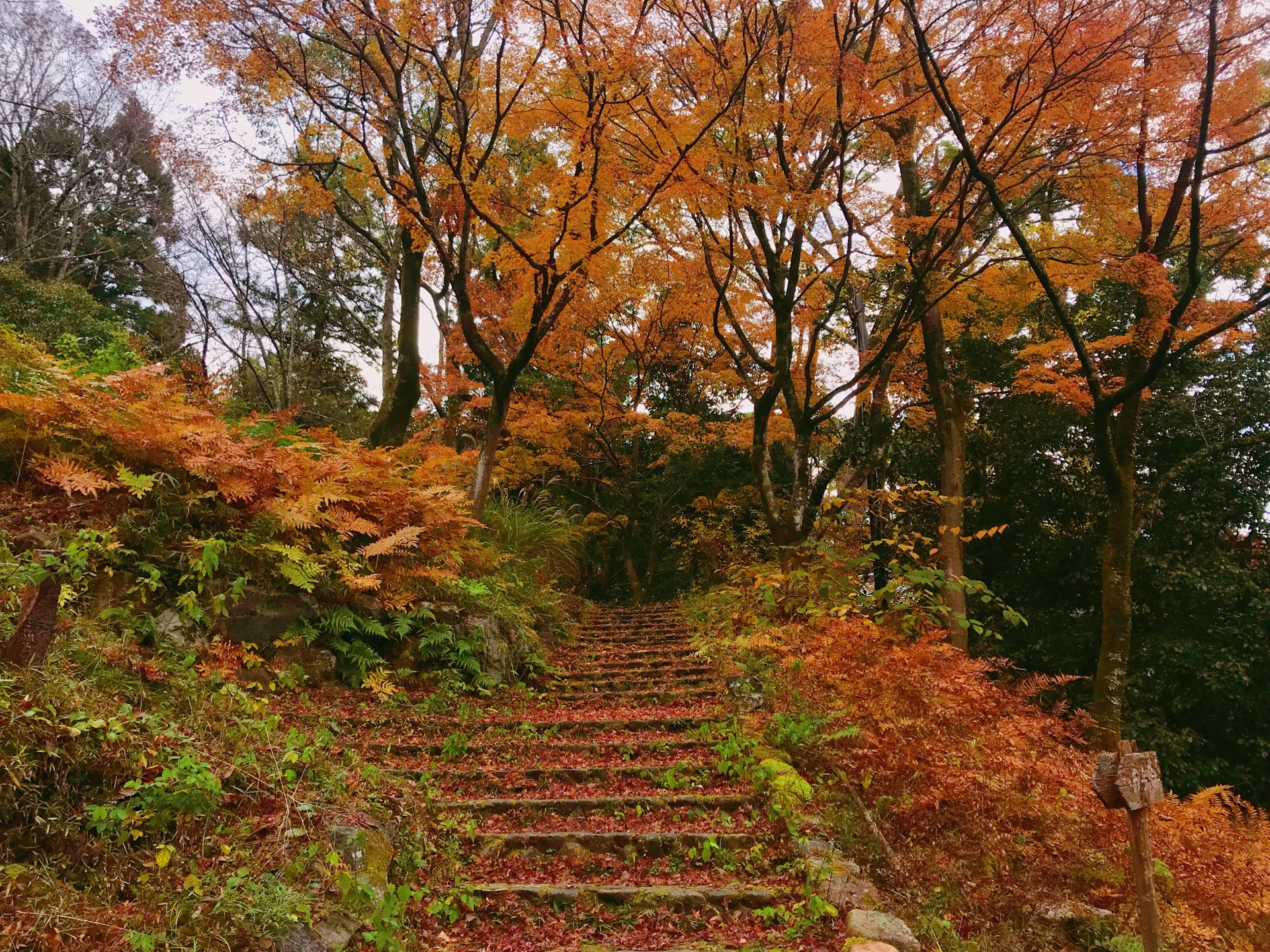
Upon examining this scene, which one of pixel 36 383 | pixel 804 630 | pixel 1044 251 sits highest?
pixel 1044 251

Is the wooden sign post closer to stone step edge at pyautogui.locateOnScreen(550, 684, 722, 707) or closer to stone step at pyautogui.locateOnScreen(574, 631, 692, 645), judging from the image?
stone step edge at pyautogui.locateOnScreen(550, 684, 722, 707)

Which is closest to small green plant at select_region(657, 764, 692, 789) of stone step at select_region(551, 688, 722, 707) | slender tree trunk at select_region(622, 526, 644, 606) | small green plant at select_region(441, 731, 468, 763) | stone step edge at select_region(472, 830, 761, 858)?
stone step edge at select_region(472, 830, 761, 858)

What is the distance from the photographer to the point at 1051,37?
6.21 m

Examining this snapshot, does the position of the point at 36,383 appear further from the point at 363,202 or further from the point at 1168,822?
the point at 363,202

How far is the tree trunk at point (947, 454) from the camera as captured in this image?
843 cm

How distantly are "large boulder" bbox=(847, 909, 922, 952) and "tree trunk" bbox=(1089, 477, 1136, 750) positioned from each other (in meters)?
5.38

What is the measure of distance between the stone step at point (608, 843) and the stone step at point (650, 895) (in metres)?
0.34

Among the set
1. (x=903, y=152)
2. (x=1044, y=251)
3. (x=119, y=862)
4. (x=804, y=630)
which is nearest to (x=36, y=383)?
(x=119, y=862)

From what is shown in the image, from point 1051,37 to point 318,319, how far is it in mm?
17330

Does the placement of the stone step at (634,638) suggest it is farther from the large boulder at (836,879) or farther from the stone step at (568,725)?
the large boulder at (836,879)

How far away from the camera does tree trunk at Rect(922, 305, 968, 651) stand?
332 inches

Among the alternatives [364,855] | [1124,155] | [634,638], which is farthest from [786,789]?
[1124,155]

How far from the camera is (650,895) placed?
3.47 m

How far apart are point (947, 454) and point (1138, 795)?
21.7 feet
